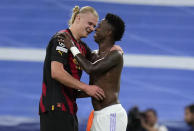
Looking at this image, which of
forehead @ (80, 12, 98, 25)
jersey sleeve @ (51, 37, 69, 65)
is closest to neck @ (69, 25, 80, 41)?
forehead @ (80, 12, 98, 25)

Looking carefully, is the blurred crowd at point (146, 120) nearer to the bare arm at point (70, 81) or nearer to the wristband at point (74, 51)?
the bare arm at point (70, 81)

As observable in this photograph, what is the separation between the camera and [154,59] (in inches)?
303

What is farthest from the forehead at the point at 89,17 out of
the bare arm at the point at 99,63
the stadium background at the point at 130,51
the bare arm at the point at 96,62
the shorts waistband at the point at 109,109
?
the stadium background at the point at 130,51

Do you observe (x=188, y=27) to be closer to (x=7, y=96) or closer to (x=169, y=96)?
(x=169, y=96)

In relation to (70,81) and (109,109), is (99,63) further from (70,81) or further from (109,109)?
(109,109)

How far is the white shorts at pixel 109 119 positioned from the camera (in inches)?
146

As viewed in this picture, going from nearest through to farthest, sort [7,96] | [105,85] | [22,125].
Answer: [105,85]
[22,125]
[7,96]

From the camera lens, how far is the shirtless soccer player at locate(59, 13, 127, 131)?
3664 mm

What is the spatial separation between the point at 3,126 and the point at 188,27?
365 cm

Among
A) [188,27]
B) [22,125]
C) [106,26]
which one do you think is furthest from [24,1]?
[106,26]

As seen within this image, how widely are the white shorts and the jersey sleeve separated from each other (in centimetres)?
54

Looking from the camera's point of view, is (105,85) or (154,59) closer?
(105,85)

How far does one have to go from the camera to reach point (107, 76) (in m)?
3.73

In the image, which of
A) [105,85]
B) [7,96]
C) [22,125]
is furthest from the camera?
[7,96]
